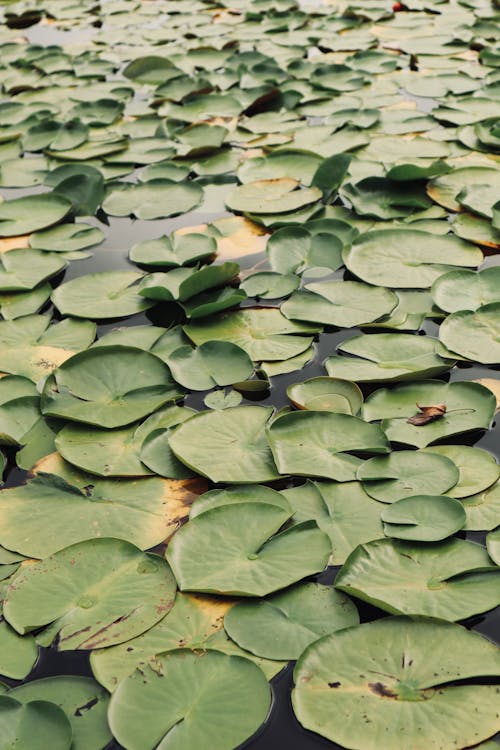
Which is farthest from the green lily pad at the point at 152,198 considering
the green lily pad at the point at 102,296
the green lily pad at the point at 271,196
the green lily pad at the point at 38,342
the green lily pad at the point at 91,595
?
the green lily pad at the point at 91,595

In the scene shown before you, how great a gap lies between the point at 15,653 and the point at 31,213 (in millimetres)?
1899

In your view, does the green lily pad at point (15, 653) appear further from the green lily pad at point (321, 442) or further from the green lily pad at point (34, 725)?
the green lily pad at point (321, 442)

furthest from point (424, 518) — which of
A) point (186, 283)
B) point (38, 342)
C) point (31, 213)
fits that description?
point (31, 213)

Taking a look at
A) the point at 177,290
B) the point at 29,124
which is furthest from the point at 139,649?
the point at 29,124

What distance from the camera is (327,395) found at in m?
1.92

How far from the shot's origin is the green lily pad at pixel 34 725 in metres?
1.22

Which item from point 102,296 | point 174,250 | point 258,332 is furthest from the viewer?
point 174,250

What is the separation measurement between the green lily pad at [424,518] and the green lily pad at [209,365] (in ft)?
1.96

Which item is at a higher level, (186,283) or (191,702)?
(186,283)

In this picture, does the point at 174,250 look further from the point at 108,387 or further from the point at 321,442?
the point at 321,442

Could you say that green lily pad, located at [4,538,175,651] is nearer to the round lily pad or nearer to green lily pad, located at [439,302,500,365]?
the round lily pad

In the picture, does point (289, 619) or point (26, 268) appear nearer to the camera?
point (289, 619)

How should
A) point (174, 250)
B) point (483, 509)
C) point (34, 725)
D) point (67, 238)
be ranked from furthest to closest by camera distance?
point (67, 238)
point (174, 250)
point (483, 509)
point (34, 725)

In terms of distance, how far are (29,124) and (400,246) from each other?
2.09 metres
